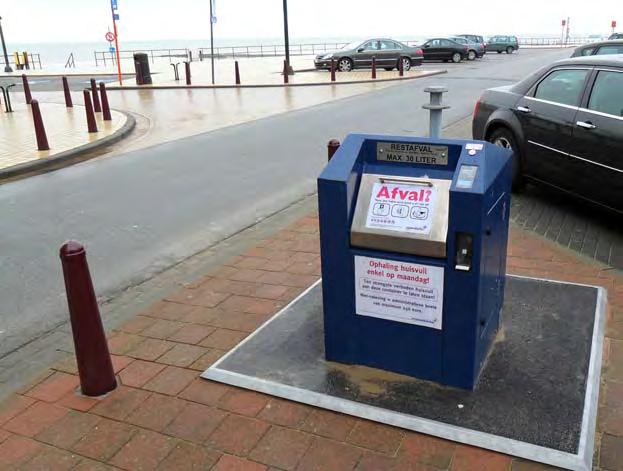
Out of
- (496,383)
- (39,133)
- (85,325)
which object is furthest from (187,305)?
(39,133)

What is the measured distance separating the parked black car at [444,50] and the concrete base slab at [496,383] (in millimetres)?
35522

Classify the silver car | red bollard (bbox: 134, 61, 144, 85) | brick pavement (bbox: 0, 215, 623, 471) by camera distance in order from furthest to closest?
1. the silver car
2. red bollard (bbox: 134, 61, 144, 85)
3. brick pavement (bbox: 0, 215, 623, 471)

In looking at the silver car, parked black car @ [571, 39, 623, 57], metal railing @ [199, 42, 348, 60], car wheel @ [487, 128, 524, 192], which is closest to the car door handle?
car wheel @ [487, 128, 524, 192]

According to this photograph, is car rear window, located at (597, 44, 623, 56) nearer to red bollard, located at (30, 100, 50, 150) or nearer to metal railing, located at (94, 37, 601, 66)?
red bollard, located at (30, 100, 50, 150)

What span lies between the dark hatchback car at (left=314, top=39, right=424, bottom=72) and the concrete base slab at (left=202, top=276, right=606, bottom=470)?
27.4 m

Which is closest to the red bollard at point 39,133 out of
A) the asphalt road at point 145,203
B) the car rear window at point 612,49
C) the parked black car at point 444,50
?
the asphalt road at point 145,203

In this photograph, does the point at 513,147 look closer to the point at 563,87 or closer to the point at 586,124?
the point at 563,87

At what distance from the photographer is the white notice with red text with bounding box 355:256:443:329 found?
3.16 metres

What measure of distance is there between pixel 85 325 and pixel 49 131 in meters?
12.0

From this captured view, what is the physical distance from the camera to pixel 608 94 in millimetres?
5805

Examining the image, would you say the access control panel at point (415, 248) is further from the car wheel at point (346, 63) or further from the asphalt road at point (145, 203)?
the car wheel at point (346, 63)

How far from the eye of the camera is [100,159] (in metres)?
11.0

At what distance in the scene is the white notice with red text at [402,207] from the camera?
122 inches

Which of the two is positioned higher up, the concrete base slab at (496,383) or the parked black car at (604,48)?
the parked black car at (604,48)
